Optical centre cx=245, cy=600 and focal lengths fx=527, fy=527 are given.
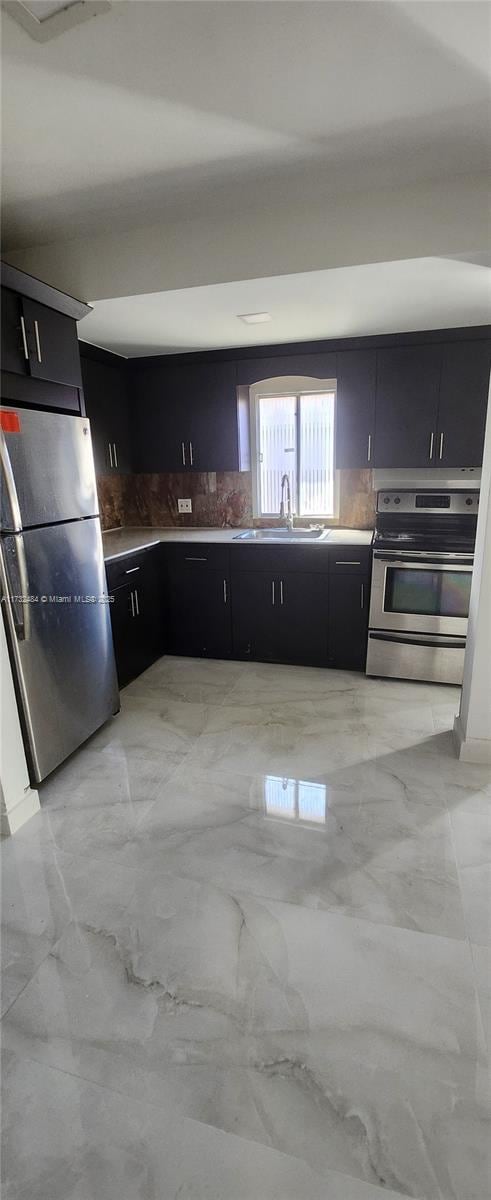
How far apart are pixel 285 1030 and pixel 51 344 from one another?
2.52 m

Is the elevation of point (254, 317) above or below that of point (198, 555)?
above

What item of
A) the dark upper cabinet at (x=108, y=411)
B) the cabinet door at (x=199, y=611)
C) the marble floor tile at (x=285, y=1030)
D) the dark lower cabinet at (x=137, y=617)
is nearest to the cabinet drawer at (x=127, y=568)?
the dark lower cabinet at (x=137, y=617)

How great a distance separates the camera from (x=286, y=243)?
6.95ft

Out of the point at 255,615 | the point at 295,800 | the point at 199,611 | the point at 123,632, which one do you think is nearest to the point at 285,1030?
the point at 295,800

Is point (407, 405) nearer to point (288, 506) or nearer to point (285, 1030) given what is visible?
point (288, 506)

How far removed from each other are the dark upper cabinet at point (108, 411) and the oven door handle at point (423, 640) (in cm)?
220

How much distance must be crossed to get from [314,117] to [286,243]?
1.77 ft

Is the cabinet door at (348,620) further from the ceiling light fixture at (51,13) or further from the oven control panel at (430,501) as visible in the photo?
the ceiling light fixture at (51,13)

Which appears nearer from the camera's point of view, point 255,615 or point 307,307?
point 307,307

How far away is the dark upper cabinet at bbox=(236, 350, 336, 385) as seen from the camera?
3520mm

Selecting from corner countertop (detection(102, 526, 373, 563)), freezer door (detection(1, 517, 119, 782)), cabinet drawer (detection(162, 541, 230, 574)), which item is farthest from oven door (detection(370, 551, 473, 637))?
freezer door (detection(1, 517, 119, 782))

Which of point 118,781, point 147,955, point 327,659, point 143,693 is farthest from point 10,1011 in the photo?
point 327,659

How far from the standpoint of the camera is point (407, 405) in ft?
11.2

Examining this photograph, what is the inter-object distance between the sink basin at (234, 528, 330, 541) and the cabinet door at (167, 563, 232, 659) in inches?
14.1
